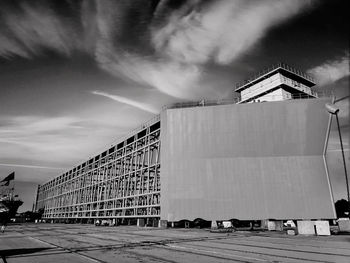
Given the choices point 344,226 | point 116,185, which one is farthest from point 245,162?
point 116,185

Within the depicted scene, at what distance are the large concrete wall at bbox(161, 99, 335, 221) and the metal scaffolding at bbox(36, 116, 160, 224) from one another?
7.19m

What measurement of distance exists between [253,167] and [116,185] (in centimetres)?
3777

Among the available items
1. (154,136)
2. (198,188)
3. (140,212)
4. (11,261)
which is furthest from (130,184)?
(11,261)

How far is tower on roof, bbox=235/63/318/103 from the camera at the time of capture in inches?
2088

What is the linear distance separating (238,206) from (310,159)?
12754 mm

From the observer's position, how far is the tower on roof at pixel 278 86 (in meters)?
53.0

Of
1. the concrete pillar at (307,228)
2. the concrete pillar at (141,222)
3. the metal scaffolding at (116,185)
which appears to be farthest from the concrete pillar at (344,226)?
the concrete pillar at (141,222)

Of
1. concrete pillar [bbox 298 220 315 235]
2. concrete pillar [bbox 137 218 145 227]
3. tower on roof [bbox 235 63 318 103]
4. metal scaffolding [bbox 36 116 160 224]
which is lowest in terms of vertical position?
concrete pillar [bbox 137 218 145 227]

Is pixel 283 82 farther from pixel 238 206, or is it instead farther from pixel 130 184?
pixel 130 184

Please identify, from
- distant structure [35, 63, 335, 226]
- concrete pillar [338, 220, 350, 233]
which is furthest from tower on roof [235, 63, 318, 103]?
concrete pillar [338, 220, 350, 233]

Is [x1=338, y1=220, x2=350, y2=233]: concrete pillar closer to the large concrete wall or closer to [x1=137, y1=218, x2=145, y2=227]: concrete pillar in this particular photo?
the large concrete wall

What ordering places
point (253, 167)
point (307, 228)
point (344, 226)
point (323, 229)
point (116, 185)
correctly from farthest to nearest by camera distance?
point (116, 185), point (253, 167), point (344, 226), point (307, 228), point (323, 229)

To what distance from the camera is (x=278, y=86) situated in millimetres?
52938

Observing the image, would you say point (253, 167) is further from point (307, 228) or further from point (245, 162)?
point (307, 228)
